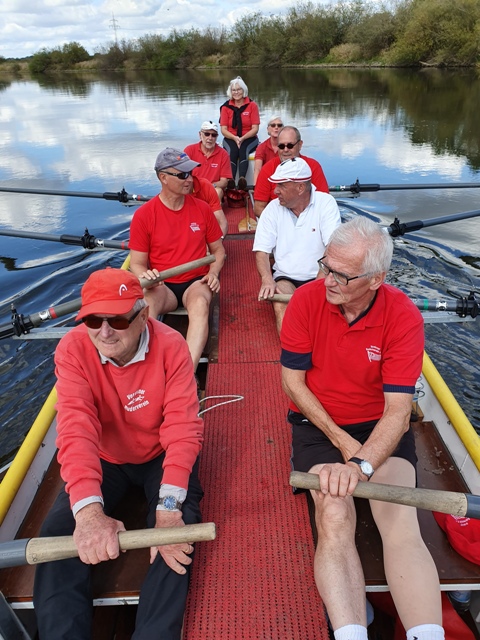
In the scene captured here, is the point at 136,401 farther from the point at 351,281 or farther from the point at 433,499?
the point at 433,499

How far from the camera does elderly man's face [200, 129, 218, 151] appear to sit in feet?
19.7

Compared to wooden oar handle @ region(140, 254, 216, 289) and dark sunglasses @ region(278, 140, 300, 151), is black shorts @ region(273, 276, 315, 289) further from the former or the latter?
dark sunglasses @ region(278, 140, 300, 151)

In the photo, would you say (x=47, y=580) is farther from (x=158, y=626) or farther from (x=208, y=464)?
(x=208, y=464)

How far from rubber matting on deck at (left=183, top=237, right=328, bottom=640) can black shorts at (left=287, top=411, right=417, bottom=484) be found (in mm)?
332

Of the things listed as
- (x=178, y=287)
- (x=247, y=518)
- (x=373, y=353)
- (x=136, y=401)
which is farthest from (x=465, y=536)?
(x=178, y=287)

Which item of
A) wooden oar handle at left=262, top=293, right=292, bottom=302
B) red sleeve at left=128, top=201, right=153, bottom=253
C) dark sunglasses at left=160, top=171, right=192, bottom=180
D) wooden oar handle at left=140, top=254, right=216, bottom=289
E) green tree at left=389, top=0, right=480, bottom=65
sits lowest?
wooden oar handle at left=262, top=293, right=292, bottom=302

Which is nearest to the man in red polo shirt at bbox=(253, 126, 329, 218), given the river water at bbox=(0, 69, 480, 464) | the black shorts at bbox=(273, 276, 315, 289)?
the black shorts at bbox=(273, 276, 315, 289)

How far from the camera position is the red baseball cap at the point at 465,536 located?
6.73ft

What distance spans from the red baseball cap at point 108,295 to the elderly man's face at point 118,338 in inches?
1.4

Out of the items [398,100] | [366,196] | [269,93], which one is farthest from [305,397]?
[269,93]

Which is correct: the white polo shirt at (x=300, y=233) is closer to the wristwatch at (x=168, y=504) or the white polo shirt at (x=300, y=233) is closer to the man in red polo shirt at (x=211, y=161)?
the wristwatch at (x=168, y=504)

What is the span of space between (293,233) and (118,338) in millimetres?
2251

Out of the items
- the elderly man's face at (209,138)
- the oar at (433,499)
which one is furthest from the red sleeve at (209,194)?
the oar at (433,499)

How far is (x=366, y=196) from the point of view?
1007 cm
